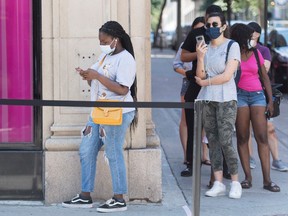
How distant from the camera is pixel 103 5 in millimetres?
6742

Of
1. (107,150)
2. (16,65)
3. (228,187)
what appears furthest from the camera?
(228,187)

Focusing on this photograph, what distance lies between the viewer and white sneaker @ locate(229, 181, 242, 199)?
7211mm

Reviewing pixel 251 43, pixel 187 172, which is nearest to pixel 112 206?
pixel 187 172

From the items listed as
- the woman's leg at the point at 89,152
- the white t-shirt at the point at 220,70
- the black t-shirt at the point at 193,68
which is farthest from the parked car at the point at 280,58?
the woman's leg at the point at 89,152

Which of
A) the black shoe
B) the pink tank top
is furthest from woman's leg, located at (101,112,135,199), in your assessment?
the black shoe

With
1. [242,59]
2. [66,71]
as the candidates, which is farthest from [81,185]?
[242,59]

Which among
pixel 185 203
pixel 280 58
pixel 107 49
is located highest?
pixel 107 49

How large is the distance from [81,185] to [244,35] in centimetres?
234

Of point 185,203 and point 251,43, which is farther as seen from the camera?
point 251,43

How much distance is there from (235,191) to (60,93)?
6.74 ft

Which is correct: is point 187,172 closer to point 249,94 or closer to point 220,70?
point 249,94

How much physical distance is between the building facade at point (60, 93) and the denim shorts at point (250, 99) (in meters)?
1.11

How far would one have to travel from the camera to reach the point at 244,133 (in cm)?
753

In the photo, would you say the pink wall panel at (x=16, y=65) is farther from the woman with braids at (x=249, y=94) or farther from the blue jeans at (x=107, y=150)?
the woman with braids at (x=249, y=94)
